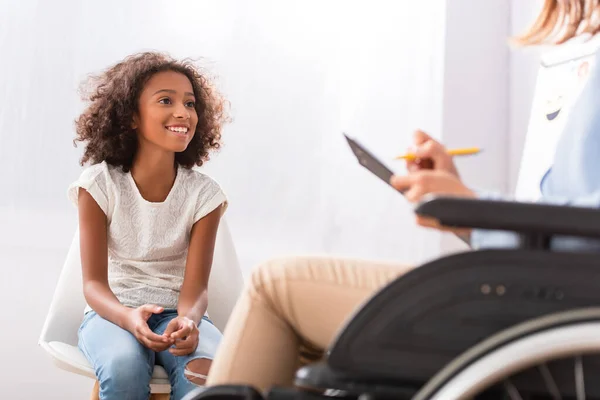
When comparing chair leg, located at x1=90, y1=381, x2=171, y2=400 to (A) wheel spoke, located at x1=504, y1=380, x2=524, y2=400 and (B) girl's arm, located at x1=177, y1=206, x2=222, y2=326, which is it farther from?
(A) wheel spoke, located at x1=504, y1=380, x2=524, y2=400

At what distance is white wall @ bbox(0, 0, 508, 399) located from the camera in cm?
237

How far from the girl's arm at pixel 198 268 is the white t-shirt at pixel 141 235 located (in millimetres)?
25

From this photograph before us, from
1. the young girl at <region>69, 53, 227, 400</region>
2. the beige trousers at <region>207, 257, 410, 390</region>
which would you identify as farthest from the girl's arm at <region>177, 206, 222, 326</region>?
the beige trousers at <region>207, 257, 410, 390</region>

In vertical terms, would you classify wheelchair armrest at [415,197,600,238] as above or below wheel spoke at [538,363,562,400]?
above

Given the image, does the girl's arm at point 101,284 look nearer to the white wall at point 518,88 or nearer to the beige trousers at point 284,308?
the beige trousers at point 284,308

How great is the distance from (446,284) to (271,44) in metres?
1.91

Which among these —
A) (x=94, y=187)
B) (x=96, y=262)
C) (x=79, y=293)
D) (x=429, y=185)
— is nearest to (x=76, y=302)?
(x=79, y=293)

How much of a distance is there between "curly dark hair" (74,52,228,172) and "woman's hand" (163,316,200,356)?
49 cm

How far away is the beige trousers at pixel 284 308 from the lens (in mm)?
896

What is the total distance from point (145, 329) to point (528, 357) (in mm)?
947

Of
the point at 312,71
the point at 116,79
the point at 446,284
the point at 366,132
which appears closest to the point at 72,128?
the point at 116,79

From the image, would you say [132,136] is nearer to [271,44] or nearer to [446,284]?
[271,44]

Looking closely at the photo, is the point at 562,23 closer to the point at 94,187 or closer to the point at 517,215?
the point at 517,215

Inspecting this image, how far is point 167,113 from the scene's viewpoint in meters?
1.78
